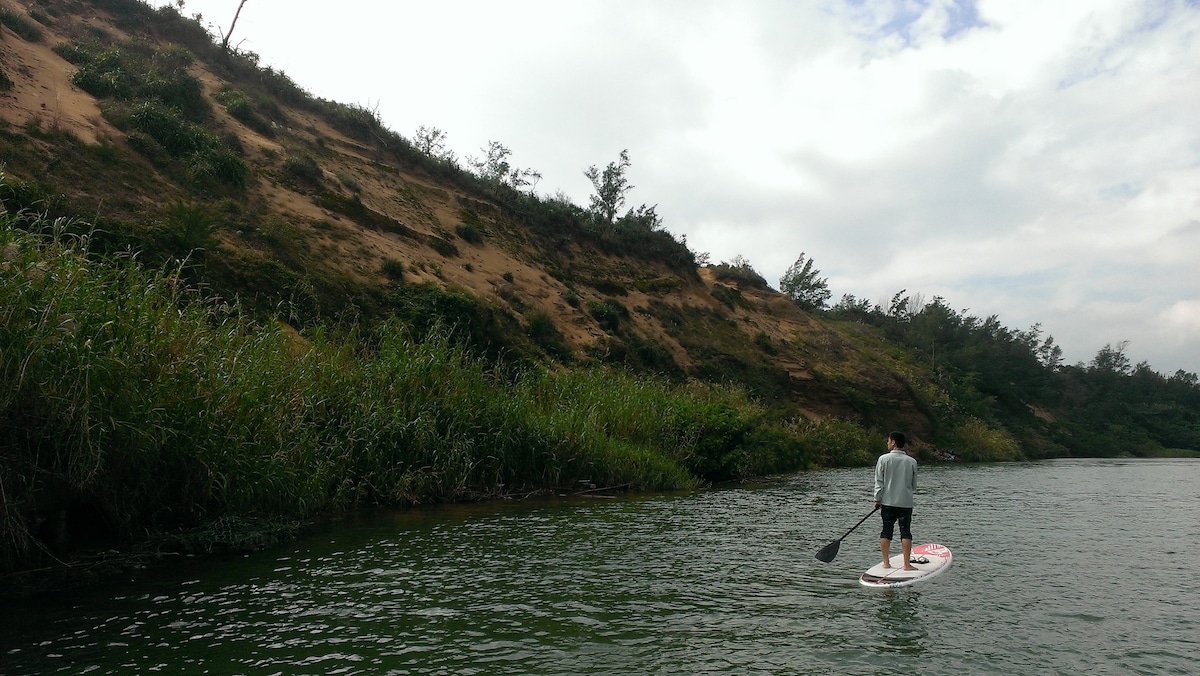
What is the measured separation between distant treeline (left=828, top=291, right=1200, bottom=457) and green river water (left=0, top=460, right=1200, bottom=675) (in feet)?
157

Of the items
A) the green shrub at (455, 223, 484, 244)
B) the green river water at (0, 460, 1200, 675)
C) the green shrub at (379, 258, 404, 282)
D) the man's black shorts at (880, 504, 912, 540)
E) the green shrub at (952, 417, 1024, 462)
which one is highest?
the green shrub at (455, 223, 484, 244)

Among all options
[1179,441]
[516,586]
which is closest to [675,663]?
[516,586]

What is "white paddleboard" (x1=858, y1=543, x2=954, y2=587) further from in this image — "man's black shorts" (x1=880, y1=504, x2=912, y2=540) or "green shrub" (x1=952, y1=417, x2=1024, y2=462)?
"green shrub" (x1=952, y1=417, x2=1024, y2=462)

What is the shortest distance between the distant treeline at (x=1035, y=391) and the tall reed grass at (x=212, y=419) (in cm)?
4587

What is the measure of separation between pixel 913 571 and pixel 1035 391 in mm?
80055

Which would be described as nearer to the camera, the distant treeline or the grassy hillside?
the grassy hillside

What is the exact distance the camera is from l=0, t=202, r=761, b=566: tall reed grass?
8.77 metres

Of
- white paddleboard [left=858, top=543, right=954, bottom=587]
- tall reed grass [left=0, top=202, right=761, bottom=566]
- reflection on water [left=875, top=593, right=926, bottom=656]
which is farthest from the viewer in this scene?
white paddleboard [left=858, top=543, right=954, bottom=587]

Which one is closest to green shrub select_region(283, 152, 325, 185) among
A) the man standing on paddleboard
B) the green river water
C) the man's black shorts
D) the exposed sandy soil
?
the exposed sandy soil

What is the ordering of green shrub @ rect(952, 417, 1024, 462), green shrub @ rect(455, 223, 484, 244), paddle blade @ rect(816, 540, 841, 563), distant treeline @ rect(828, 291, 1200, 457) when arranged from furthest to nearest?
distant treeline @ rect(828, 291, 1200, 457)
green shrub @ rect(952, 417, 1024, 462)
green shrub @ rect(455, 223, 484, 244)
paddle blade @ rect(816, 540, 841, 563)

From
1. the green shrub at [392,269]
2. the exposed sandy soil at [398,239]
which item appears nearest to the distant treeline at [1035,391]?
the exposed sandy soil at [398,239]

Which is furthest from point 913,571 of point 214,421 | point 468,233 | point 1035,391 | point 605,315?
point 1035,391

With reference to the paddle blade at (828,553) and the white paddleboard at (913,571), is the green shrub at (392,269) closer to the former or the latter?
the paddle blade at (828,553)

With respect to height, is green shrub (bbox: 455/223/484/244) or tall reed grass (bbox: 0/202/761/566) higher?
green shrub (bbox: 455/223/484/244)
